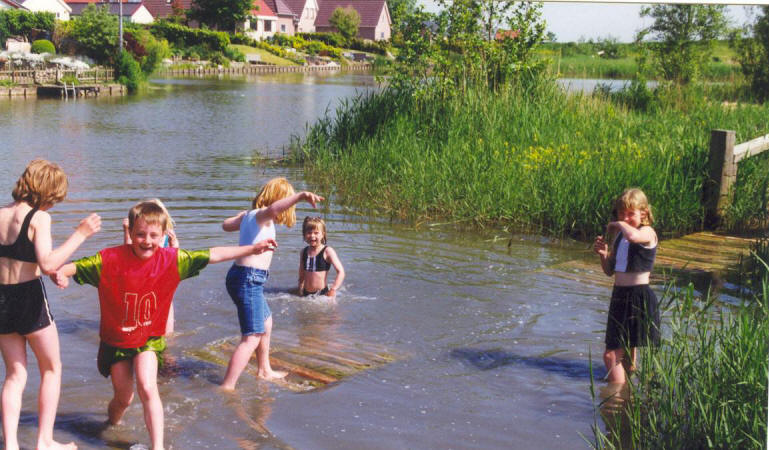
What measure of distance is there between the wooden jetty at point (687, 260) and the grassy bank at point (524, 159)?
1.85 ft

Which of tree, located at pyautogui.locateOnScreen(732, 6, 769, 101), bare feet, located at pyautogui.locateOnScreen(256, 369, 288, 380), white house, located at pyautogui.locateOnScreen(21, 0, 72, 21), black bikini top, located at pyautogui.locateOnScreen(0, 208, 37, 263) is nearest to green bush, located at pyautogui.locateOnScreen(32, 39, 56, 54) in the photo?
white house, located at pyautogui.locateOnScreen(21, 0, 72, 21)

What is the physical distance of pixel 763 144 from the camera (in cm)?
1191

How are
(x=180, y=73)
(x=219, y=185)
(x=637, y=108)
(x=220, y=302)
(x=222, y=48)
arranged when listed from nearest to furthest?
(x=220, y=302), (x=219, y=185), (x=637, y=108), (x=180, y=73), (x=222, y=48)

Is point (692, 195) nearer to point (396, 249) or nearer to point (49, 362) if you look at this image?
point (396, 249)

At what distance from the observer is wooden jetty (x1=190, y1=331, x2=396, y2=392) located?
641 centimetres

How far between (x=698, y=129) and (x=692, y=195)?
2945 millimetres

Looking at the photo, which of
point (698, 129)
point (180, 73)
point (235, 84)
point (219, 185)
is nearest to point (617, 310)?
point (698, 129)

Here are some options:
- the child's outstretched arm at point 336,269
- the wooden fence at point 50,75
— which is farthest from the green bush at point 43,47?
the child's outstretched arm at point 336,269

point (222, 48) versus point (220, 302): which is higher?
point (222, 48)

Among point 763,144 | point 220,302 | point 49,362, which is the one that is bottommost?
point 220,302

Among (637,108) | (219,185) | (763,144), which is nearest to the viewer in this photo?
(763,144)

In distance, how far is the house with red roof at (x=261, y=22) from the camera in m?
67.9

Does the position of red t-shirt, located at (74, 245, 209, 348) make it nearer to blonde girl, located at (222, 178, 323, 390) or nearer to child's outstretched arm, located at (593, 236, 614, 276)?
blonde girl, located at (222, 178, 323, 390)

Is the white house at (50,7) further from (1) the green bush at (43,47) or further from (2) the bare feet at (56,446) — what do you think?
(2) the bare feet at (56,446)
